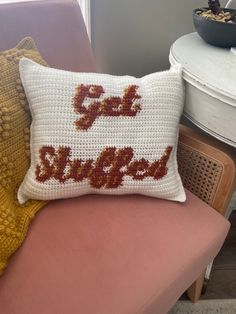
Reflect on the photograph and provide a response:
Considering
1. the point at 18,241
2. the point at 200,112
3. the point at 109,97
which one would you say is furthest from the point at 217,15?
the point at 18,241

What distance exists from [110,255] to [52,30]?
0.61 metres

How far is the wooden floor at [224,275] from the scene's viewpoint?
997 millimetres

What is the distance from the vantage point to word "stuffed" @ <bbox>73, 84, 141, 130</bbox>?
67 cm

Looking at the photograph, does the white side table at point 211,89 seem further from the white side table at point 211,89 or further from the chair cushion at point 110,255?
the chair cushion at point 110,255

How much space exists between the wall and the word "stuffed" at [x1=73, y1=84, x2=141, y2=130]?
48 centimetres

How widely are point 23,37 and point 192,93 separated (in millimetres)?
448

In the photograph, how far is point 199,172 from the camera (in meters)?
0.80

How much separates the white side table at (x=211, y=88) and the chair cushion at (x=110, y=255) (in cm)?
20

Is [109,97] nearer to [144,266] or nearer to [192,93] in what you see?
[192,93]

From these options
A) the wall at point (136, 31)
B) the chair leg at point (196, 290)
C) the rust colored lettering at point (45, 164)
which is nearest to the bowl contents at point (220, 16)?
the wall at point (136, 31)

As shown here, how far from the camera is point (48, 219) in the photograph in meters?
0.69

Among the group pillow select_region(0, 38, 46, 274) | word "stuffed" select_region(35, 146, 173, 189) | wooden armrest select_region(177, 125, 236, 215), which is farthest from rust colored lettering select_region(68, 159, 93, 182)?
wooden armrest select_region(177, 125, 236, 215)

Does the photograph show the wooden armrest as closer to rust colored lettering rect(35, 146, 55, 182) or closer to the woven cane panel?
the woven cane panel

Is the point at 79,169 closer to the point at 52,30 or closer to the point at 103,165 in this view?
the point at 103,165
